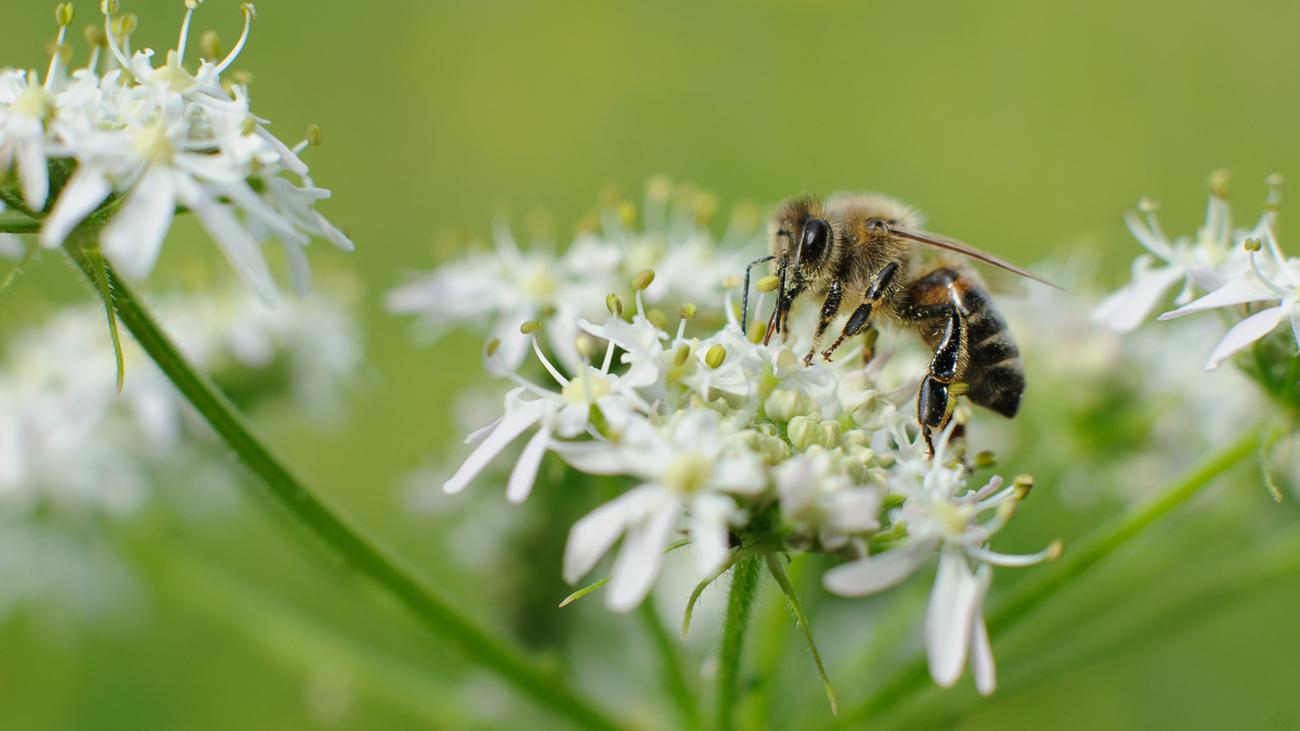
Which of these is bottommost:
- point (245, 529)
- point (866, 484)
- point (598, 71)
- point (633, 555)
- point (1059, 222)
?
point (1059, 222)

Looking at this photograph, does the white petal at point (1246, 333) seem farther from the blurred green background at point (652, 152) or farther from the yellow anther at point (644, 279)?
the blurred green background at point (652, 152)

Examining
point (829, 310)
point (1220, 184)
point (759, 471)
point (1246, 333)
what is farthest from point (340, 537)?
point (1220, 184)

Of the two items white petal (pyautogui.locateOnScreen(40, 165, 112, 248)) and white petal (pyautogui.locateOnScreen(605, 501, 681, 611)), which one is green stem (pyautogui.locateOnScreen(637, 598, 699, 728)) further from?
white petal (pyautogui.locateOnScreen(40, 165, 112, 248))

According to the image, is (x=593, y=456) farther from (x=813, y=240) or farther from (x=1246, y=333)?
(x=1246, y=333)

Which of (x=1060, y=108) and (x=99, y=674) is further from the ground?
(x=99, y=674)

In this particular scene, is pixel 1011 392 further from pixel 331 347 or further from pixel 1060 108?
pixel 1060 108

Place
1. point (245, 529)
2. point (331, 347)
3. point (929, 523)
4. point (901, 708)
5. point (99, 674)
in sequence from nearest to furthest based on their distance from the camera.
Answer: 1. point (929, 523)
2. point (901, 708)
3. point (331, 347)
4. point (99, 674)
5. point (245, 529)

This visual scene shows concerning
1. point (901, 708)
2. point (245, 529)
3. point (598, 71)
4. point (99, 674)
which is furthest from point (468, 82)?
point (901, 708)

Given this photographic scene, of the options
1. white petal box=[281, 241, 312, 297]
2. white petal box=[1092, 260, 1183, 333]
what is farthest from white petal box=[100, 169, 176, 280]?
white petal box=[1092, 260, 1183, 333]
